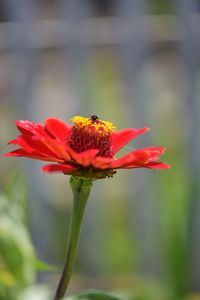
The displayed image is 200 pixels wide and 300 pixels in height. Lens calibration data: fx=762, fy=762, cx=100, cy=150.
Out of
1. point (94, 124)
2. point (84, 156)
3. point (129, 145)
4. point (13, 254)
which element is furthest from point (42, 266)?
point (129, 145)

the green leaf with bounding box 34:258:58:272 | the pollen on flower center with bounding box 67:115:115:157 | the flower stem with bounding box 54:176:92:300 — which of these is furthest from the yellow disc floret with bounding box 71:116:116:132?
the green leaf with bounding box 34:258:58:272

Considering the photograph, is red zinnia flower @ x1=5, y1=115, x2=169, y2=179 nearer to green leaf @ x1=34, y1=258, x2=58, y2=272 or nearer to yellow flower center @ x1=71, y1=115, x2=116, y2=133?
yellow flower center @ x1=71, y1=115, x2=116, y2=133

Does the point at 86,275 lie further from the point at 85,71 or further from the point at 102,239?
the point at 85,71

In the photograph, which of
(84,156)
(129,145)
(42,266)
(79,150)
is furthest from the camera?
(129,145)

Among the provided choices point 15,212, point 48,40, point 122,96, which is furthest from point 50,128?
point 122,96

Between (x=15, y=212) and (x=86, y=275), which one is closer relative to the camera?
(x=15, y=212)

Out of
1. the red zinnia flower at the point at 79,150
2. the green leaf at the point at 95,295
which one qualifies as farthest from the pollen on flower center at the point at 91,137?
the green leaf at the point at 95,295

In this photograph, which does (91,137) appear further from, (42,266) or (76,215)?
(42,266)
